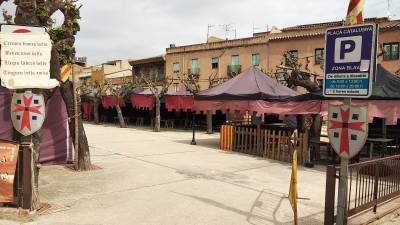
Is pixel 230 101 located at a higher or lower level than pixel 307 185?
higher

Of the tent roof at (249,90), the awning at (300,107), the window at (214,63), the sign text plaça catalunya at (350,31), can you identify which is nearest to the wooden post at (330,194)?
the sign text plaça catalunya at (350,31)

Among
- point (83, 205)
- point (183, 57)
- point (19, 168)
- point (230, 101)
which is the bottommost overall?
point (83, 205)

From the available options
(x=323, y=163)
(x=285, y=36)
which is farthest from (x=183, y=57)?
(x=323, y=163)

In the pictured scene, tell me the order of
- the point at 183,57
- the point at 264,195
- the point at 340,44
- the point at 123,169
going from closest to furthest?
1. the point at 340,44
2. the point at 264,195
3. the point at 123,169
4. the point at 183,57

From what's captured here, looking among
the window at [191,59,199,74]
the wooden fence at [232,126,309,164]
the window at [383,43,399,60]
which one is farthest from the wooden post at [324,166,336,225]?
the window at [191,59,199,74]

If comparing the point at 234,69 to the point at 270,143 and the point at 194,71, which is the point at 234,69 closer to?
the point at 194,71

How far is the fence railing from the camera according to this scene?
217 inches

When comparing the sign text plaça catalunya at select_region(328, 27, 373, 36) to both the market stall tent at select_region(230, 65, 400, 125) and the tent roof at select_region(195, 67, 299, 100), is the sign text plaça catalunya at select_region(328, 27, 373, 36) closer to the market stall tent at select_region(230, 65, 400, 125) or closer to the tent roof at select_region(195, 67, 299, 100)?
the market stall tent at select_region(230, 65, 400, 125)

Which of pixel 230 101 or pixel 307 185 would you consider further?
pixel 230 101

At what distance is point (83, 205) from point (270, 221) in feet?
11.2

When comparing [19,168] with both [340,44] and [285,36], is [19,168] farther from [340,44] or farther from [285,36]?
[285,36]

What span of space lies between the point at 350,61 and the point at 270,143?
950cm

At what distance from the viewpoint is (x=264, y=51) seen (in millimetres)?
37438

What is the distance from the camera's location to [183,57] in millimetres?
45031
